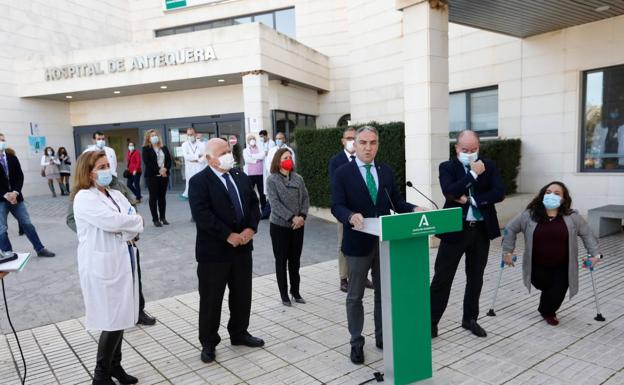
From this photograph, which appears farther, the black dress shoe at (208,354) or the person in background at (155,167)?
the person in background at (155,167)

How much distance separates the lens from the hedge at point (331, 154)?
29.0 ft

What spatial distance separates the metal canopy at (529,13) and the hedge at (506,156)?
8.05 feet

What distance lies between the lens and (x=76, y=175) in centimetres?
344

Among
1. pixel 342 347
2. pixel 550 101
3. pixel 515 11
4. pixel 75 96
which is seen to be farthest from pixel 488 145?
pixel 75 96

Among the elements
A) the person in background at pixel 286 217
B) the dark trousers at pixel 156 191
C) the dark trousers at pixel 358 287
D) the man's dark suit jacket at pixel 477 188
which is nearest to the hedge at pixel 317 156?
the dark trousers at pixel 156 191

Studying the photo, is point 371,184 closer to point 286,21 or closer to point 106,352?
point 106,352

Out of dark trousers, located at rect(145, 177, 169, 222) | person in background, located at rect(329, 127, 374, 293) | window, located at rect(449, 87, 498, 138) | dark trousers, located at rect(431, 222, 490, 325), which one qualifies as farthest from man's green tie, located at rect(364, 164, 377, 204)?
window, located at rect(449, 87, 498, 138)

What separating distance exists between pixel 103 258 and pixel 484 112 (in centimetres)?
1062

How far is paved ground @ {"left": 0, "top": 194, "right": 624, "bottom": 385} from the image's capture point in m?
3.59

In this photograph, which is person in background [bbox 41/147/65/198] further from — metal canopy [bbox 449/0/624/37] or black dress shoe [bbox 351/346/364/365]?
black dress shoe [bbox 351/346/364/365]

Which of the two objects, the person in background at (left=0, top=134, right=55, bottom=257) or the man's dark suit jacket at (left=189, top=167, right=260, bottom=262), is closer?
the man's dark suit jacket at (left=189, top=167, right=260, bottom=262)

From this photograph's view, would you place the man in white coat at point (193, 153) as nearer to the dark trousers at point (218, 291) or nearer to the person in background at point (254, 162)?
the person in background at point (254, 162)

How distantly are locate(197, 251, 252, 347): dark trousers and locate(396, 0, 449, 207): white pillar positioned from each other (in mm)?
4453

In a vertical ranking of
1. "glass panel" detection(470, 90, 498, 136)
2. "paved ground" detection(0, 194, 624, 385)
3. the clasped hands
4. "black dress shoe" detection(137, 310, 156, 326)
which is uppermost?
"glass panel" detection(470, 90, 498, 136)
